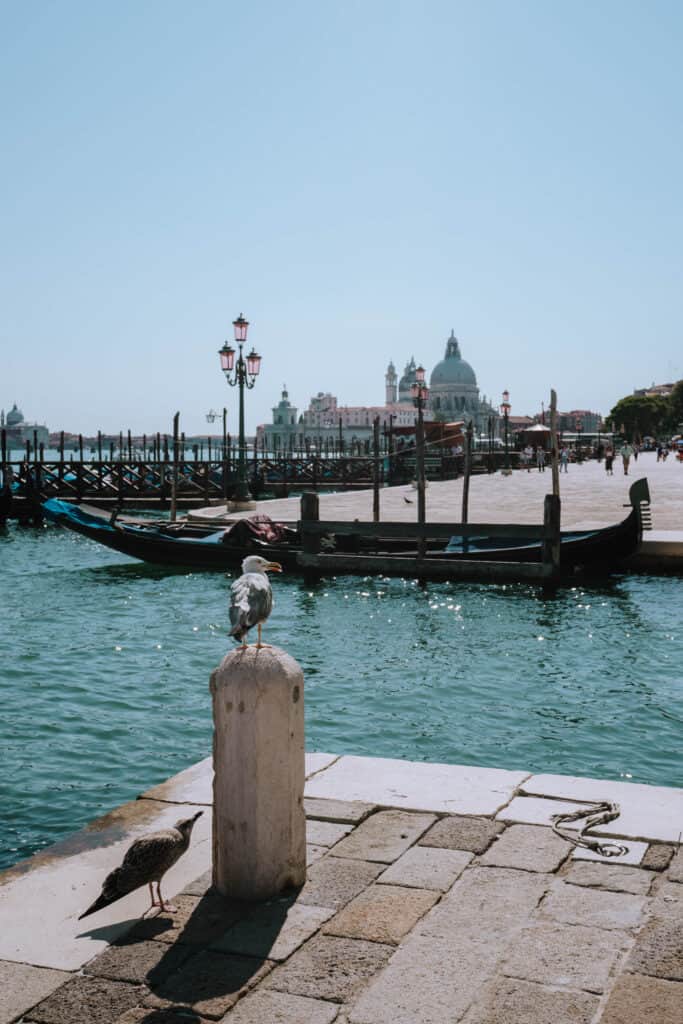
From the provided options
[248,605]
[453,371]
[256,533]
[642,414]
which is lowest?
[256,533]

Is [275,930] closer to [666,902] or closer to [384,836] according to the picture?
[384,836]

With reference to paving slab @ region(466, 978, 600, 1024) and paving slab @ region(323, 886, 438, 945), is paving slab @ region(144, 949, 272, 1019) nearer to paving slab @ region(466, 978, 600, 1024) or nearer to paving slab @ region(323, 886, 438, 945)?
paving slab @ region(323, 886, 438, 945)

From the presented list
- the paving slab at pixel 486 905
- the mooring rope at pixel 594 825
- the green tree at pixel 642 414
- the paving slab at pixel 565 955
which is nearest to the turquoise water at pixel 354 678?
the mooring rope at pixel 594 825

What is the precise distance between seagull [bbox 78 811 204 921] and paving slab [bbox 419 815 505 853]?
1004mm

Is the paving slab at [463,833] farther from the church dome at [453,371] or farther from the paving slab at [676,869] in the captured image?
the church dome at [453,371]

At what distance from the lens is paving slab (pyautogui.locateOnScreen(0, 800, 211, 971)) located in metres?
3.45

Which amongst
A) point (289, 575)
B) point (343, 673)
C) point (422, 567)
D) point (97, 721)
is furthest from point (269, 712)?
point (289, 575)

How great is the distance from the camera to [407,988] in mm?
3125

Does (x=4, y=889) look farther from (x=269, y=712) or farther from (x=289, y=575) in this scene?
(x=289, y=575)

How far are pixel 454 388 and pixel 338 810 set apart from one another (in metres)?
174

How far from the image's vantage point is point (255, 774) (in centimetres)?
369

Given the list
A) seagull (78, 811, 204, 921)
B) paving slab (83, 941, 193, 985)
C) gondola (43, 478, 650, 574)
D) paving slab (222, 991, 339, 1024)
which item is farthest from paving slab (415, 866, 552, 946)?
gondola (43, 478, 650, 574)

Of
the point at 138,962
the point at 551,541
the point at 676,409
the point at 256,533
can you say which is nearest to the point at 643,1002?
the point at 138,962

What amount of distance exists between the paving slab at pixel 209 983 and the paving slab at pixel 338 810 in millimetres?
1164
